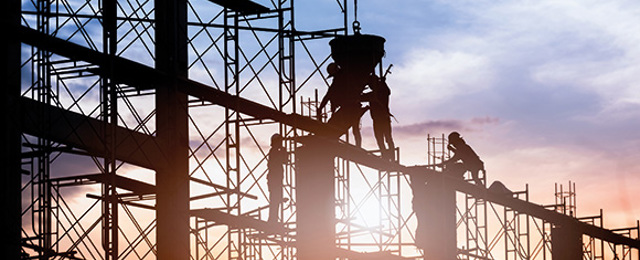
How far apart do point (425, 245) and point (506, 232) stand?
9.35 m

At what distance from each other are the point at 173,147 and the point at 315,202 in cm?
381

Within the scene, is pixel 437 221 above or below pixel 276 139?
below

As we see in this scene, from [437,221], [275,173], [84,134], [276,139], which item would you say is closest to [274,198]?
[275,173]

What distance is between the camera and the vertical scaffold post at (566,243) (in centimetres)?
3620

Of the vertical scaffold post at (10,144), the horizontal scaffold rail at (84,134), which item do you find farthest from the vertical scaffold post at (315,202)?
the vertical scaffold post at (10,144)

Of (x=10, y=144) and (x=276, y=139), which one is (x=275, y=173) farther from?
(x=10, y=144)

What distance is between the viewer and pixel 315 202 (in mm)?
23812

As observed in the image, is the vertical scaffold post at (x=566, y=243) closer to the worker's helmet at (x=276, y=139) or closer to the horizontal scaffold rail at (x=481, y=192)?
the horizontal scaffold rail at (x=481, y=192)

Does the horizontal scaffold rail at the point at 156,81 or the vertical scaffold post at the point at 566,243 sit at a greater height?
the horizontal scaffold rail at the point at 156,81

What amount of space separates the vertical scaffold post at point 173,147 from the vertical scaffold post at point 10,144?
3.19 metres

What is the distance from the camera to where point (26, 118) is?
24.0 m

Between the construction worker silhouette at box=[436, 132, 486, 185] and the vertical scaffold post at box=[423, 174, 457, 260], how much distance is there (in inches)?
207

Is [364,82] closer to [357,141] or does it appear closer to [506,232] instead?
[357,141]

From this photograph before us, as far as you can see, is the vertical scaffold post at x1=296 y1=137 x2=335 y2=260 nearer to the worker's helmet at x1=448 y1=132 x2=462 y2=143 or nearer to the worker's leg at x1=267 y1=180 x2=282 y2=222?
the worker's leg at x1=267 y1=180 x2=282 y2=222
